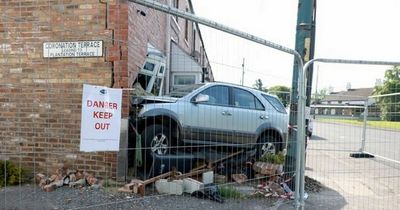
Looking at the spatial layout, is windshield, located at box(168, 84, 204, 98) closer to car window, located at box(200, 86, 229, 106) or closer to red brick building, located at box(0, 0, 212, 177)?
car window, located at box(200, 86, 229, 106)

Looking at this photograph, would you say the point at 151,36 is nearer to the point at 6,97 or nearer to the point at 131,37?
the point at 131,37

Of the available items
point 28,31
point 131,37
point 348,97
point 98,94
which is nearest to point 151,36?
point 131,37

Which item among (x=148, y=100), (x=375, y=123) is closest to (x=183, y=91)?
(x=148, y=100)

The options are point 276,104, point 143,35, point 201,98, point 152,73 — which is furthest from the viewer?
point 152,73

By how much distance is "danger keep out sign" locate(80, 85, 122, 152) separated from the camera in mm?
3496

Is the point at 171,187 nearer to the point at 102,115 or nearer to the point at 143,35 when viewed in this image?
the point at 102,115

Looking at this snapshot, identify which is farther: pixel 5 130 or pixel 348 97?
pixel 348 97

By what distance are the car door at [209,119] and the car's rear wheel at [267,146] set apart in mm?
688

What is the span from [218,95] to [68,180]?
10.8 ft

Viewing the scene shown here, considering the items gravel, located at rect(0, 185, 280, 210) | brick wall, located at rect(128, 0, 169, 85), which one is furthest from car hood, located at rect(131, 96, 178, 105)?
gravel, located at rect(0, 185, 280, 210)

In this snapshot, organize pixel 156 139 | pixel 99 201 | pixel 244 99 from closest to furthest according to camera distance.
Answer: pixel 99 201 < pixel 156 139 < pixel 244 99

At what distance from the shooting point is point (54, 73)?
Result: 6.56 m

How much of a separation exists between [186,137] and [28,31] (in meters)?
3.33

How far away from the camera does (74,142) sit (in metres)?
6.50
